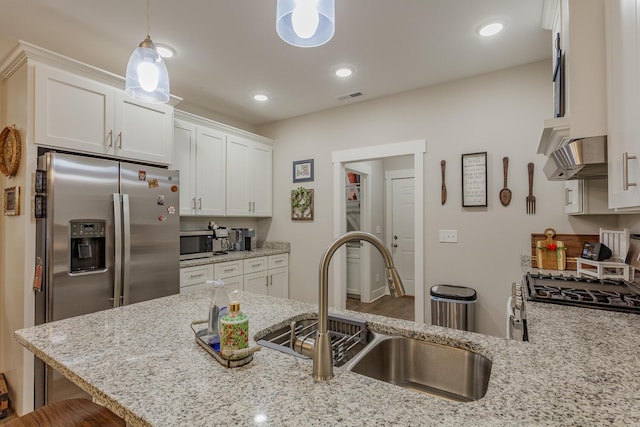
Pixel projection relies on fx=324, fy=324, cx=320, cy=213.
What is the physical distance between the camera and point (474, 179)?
9.59ft

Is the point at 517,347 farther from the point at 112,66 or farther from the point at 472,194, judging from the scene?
the point at 112,66

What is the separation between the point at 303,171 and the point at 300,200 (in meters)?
0.36

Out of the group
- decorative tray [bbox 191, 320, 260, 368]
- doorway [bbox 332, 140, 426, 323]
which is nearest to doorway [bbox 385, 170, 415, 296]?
doorway [bbox 332, 140, 426, 323]

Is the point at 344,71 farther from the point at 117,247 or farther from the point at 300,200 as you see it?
the point at 117,247

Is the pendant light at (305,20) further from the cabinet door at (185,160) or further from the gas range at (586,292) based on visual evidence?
the cabinet door at (185,160)

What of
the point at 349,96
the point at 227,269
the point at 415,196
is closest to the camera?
the point at 415,196

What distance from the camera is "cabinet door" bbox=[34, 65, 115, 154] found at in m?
2.07

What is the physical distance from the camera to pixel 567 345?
1.05 meters

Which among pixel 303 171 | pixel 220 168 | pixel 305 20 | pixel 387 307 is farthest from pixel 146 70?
pixel 387 307

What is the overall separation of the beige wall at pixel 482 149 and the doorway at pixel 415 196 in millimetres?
62

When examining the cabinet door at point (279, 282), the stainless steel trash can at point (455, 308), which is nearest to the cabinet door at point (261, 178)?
the cabinet door at point (279, 282)

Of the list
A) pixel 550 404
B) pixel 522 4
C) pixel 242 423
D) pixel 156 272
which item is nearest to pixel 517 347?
pixel 550 404

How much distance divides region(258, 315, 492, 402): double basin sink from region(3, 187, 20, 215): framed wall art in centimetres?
207

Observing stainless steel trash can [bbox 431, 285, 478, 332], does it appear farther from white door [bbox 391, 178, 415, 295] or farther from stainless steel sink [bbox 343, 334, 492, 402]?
white door [bbox 391, 178, 415, 295]
